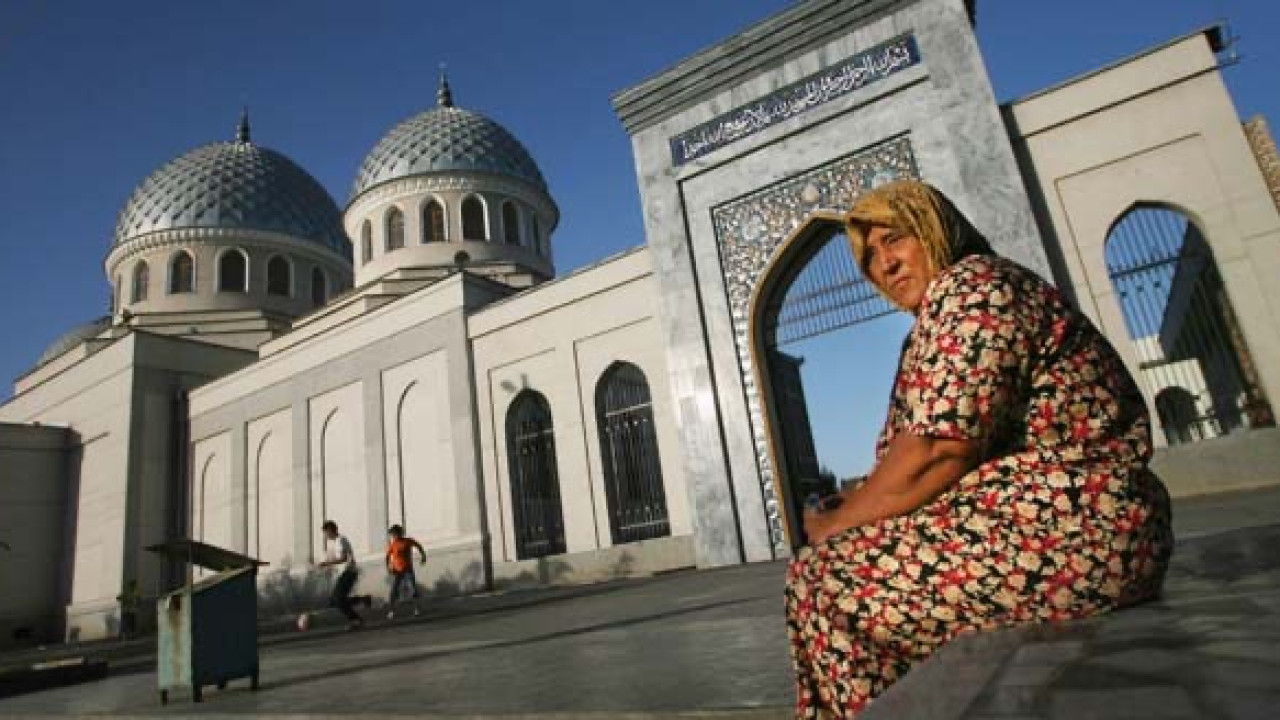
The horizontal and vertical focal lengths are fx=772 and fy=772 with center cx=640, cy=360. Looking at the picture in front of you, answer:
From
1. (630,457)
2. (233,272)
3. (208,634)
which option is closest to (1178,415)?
(630,457)

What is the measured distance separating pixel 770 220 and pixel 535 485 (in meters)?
5.82

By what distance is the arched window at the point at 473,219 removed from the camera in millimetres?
19234

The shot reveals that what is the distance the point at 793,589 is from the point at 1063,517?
1.60 feet

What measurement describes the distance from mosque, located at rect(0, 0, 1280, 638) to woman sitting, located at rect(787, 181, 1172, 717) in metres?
7.69

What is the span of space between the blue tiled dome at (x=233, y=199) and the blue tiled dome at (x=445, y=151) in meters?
3.18

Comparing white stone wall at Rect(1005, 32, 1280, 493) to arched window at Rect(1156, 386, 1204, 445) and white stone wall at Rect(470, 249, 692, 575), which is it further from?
white stone wall at Rect(470, 249, 692, 575)

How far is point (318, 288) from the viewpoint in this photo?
2250 centimetres

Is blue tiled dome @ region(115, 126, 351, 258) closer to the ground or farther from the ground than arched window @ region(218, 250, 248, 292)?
farther from the ground

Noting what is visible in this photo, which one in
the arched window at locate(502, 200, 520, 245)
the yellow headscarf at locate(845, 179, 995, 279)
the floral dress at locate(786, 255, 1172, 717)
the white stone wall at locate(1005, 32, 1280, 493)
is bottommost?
the floral dress at locate(786, 255, 1172, 717)

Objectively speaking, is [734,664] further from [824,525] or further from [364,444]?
[364,444]

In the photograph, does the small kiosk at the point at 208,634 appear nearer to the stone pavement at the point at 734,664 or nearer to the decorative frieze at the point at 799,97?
the stone pavement at the point at 734,664

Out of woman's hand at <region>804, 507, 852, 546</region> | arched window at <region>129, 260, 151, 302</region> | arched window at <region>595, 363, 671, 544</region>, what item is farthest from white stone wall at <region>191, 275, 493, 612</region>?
woman's hand at <region>804, 507, 852, 546</region>

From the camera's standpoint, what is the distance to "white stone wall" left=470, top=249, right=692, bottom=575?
11469 millimetres

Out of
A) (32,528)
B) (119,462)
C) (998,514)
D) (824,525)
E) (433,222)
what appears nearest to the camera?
(998,514)
